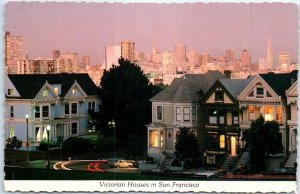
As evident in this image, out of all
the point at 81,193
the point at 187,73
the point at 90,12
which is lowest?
the point at 81,193

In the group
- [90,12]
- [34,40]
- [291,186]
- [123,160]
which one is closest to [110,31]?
[90,12]

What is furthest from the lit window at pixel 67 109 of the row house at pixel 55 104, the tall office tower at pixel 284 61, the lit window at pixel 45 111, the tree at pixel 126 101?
the tall office tower at pixel 284 61

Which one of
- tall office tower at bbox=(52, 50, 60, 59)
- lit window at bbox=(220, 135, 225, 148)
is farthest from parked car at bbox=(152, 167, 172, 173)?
tall office tower at bbox=(52, 50, 60, 59)

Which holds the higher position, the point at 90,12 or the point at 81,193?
the point at 90,12

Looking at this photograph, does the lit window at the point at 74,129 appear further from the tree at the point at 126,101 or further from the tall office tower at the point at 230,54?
the tall office tower at the point at 230,54

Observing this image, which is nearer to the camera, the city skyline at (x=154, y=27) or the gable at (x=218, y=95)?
the city skyline at (x=154, y=27)

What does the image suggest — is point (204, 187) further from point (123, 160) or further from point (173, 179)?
point (123, 160)
